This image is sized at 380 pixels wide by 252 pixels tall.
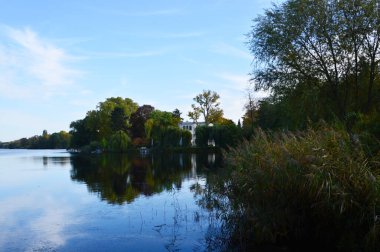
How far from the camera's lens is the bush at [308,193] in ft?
25.9

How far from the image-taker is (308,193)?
8844mm

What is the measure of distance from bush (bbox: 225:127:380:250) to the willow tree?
33.7 feet

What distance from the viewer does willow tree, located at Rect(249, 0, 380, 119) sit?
1886 cm

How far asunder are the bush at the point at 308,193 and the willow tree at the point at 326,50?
404 inches

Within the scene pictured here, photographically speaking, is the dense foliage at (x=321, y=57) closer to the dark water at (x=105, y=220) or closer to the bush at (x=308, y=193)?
the dark water at (x=105, y=220)

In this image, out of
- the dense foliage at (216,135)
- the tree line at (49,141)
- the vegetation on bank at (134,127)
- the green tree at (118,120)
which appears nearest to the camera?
the dense foliage at (216,135)

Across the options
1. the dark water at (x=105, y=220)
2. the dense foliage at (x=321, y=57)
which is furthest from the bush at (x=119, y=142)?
the dense foliage at (x=321, y=57)

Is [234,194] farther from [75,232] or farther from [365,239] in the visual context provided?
[75,232]

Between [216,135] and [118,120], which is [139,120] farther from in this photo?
[216,135]

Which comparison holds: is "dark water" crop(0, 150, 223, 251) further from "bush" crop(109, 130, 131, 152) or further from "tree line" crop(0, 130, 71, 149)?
"tree line" crop(0, 130, 71, 149)

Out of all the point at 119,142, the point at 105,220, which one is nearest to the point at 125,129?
the point at 119,142

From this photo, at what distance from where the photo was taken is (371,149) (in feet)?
31.9

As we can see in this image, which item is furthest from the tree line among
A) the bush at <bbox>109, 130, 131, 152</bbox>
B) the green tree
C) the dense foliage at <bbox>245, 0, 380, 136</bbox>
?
the dense foliage at <bbox>245, 0, 380, 136</bbox>

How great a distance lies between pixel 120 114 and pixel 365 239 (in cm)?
9015
